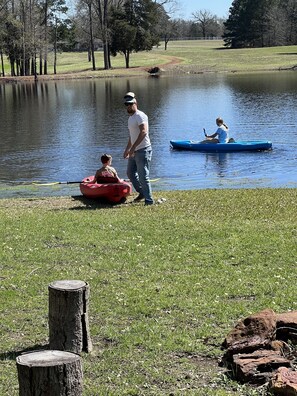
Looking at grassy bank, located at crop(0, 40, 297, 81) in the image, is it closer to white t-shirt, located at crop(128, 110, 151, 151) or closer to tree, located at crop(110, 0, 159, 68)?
tree, located at crop(110, 0, 159, 68)

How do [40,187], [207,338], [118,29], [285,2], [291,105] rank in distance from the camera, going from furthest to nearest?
[285,2] < [118,29] < [291,105] < [40,187] < [207,338]

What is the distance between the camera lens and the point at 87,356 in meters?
5.54

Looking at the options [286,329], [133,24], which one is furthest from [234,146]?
[133,24]

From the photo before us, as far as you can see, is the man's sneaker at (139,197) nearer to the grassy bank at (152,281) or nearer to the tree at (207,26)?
the grassy bank at (152,281)

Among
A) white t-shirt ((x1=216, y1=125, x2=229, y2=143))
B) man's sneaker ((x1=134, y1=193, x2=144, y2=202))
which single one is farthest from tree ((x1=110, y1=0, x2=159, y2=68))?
man's sneaker ((x1=134, y1=193, x2=144, y2=202))

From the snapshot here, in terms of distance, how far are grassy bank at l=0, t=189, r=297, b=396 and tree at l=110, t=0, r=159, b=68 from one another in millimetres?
81351

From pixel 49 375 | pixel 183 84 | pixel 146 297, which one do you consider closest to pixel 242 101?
pixel 183 84

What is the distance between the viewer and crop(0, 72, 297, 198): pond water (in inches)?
868

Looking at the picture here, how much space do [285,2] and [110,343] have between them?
4855 inches

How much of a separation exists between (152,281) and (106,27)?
285ft

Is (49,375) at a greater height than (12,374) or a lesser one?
greater

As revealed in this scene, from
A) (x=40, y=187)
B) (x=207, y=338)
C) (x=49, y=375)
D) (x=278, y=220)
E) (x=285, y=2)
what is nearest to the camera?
(x=49, y=375)

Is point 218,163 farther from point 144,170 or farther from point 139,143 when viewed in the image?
point 139,143

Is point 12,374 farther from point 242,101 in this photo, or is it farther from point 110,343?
point 242,101
